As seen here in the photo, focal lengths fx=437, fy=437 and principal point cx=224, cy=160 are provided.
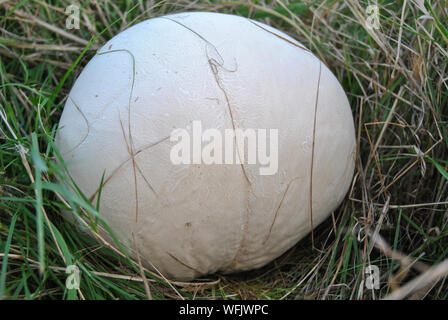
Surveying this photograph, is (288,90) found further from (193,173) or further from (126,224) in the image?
(126,224)

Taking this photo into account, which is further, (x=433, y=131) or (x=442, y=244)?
(x=433, y=131)

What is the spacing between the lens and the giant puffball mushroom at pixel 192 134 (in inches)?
44.3

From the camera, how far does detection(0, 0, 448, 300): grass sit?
3.89ft

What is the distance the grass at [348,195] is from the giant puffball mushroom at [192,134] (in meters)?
0.09

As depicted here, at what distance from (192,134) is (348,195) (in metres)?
0.68

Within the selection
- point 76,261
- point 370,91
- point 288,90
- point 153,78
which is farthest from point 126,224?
point 370,91

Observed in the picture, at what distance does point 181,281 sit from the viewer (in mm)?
1347

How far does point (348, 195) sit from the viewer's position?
4.95ft

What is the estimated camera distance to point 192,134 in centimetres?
111

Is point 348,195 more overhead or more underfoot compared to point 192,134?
more underfoot

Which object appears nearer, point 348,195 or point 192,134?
point 192,134

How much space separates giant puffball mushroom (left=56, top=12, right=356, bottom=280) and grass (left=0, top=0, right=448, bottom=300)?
9 centimetres

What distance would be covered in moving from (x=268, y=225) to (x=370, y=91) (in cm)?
74

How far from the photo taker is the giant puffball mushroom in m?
1.12
